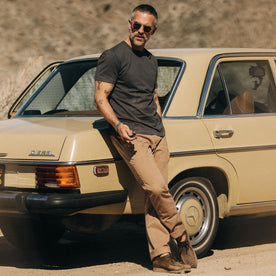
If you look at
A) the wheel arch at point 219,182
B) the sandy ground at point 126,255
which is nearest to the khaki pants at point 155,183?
the sandy ground at point 126,255

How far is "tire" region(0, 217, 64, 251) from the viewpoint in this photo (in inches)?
256

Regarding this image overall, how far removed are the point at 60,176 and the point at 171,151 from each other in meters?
1.00

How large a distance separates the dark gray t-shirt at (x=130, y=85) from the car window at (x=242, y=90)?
793 millimetres

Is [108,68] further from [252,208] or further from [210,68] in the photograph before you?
[252,208]

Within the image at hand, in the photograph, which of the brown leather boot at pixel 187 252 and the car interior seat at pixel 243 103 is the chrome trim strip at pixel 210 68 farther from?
the brown leather boot at pixel 187 252

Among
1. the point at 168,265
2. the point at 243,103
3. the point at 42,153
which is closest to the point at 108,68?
the point at 42,153

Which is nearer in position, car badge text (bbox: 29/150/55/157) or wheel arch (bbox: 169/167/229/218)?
car badge text (bbox: 29/150/55/157)

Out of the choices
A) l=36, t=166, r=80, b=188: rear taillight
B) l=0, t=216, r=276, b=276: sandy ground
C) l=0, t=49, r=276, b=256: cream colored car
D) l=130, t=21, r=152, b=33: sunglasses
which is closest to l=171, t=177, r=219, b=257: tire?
l=0, t=49, r=276, b=256: cream colored car

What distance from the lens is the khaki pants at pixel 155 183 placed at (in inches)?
214

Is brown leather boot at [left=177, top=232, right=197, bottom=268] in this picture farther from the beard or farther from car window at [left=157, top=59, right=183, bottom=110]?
the beard

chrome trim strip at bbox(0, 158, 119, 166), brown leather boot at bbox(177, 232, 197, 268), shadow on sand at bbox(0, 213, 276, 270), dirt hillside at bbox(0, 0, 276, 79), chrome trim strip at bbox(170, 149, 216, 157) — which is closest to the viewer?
chrome trim strip at bbox(0, 158, 119, 166)

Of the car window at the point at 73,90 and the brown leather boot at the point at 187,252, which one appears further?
the car window at the point at 73,90

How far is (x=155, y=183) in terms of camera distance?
544cm

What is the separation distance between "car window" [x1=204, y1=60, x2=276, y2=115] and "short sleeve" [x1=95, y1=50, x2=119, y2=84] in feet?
3.63
